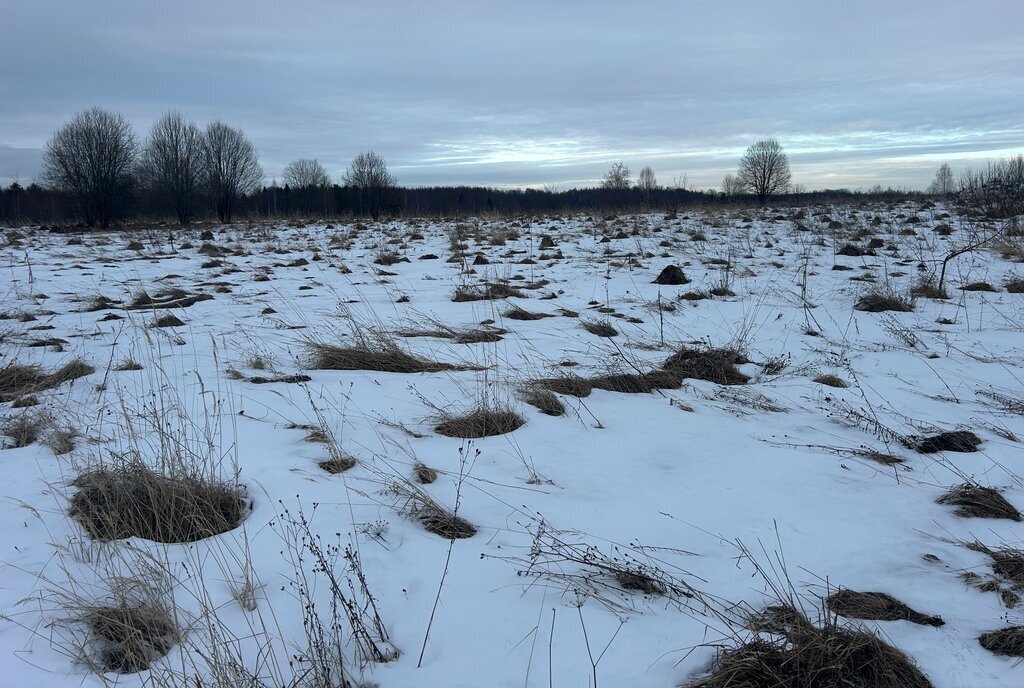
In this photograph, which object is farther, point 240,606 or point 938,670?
point 240,606

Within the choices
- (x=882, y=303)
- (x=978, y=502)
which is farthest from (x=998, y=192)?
(x=978, y=502)

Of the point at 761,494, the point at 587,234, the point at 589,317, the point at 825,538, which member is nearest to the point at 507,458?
the point at 761,494

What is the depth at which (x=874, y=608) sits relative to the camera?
2125 millimetres

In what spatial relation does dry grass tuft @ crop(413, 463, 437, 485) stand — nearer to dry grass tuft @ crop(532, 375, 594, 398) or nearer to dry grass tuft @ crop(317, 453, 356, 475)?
dry grass tuft @ crop(317, 453, 356, 475)

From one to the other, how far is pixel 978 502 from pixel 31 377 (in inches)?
234

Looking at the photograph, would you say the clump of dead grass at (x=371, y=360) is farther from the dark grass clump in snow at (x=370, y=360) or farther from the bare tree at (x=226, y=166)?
the bare tree at (x=226, y=166)

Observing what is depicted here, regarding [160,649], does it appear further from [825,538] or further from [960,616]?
[960,616]

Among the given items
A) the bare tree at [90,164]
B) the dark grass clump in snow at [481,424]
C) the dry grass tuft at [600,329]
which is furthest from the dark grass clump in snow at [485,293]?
the bare tree at [90,164]

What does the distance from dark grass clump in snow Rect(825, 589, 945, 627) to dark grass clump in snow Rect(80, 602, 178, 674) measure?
2372 mm

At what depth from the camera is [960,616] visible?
83.0 inches

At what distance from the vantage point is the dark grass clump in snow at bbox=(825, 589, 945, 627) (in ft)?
6.84

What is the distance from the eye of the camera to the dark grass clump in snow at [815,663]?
5.83 feet

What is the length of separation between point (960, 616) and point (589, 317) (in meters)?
4.64

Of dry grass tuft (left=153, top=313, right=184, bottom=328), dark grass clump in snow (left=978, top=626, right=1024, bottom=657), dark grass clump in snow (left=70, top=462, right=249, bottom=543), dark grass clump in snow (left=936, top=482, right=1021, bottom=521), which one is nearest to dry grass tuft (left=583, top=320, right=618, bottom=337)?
dark grass clump in snow (left=936, top=482, right=1021, bottom=521)
